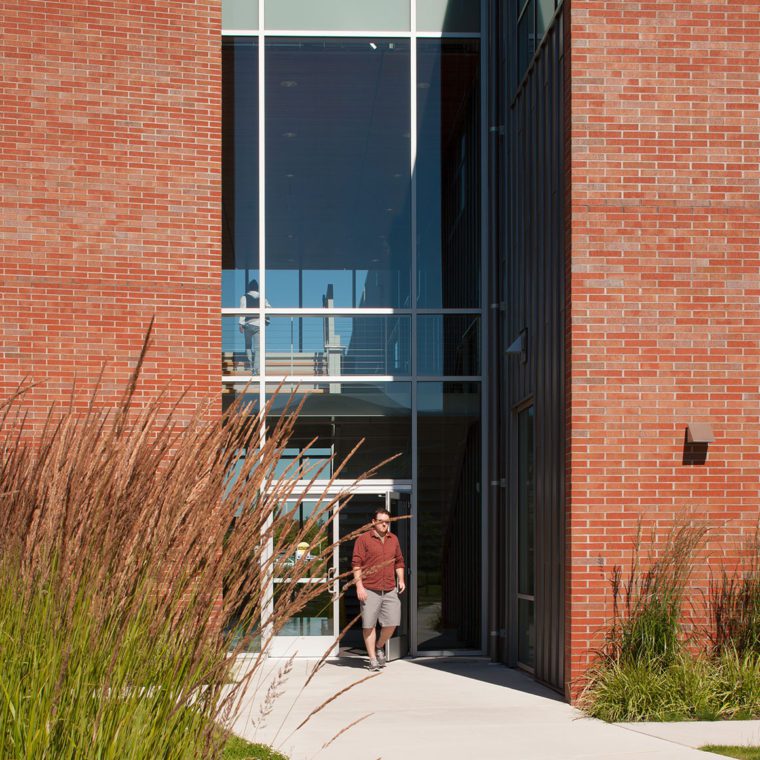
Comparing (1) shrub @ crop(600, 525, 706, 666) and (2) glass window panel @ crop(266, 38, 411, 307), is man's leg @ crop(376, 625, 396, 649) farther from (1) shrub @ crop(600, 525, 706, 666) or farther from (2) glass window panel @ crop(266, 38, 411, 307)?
(2) glass window panel @ crop(266, 38, 411, 307)

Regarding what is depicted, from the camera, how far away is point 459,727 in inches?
323

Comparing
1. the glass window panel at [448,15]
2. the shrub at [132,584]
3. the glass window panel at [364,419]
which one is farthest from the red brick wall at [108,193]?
the shrub at [132,584]

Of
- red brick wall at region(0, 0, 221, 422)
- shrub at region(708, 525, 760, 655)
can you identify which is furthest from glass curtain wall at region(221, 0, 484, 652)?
shrub at region(708, 525, 760, 655)

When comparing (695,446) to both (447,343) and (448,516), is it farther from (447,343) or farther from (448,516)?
(447,343)

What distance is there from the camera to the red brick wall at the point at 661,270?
9016 millimetres

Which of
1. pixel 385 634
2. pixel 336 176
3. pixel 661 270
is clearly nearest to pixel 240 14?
pixel 336 176

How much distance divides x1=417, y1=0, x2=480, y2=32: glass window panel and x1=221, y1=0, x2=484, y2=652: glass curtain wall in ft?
0.08

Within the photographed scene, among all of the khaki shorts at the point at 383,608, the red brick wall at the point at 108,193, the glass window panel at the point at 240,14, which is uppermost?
the glass window panel at the point at 240,14

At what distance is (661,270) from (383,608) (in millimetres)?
4453

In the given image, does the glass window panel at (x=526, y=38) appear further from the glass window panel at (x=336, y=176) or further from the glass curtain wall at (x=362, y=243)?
the glass window panel at (x=336, y=176)

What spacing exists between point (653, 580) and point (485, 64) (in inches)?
260

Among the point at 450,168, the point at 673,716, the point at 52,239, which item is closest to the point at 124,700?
the point at 673,716

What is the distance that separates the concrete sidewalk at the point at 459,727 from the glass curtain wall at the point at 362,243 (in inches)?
103

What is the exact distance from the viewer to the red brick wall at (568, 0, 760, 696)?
9016 mm
